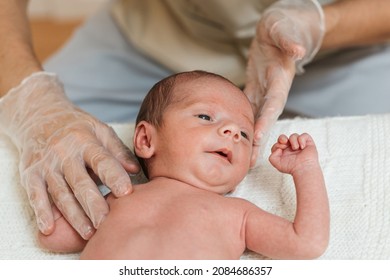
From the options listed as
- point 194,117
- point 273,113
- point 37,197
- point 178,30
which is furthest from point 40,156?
point 178,30

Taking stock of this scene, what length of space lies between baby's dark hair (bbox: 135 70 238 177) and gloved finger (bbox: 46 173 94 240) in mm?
156

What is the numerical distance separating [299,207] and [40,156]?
1.72ft

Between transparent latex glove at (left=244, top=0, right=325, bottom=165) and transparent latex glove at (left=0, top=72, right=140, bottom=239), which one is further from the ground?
transparent latex glove at (left=244, top=0, right=325, bottom=165)

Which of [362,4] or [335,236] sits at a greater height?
[362,4]

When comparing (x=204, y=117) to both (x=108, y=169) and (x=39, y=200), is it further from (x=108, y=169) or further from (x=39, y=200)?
(x=39, y=200)

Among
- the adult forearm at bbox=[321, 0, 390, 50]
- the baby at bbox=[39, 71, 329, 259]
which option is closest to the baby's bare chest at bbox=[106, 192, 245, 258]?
the baby at bbox=[39, 71, 329, 259]

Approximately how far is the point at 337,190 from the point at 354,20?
1.90 ft

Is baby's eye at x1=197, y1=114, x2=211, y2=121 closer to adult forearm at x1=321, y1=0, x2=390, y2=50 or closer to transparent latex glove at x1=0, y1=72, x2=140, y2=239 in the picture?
transparent latex glove at x1=0, y1=72, x2=140, y2=239

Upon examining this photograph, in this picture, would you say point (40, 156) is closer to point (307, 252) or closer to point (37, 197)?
point (37, 197)

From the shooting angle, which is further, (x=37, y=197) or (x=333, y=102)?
(x=333, y=102)

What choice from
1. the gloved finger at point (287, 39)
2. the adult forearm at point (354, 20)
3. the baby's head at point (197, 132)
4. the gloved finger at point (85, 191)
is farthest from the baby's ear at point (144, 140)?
the adult forearm at point (354, 20)

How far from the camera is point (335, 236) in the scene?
3.52 ft

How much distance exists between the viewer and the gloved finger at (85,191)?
41.0 inches

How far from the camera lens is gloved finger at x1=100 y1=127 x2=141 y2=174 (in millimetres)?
1154
